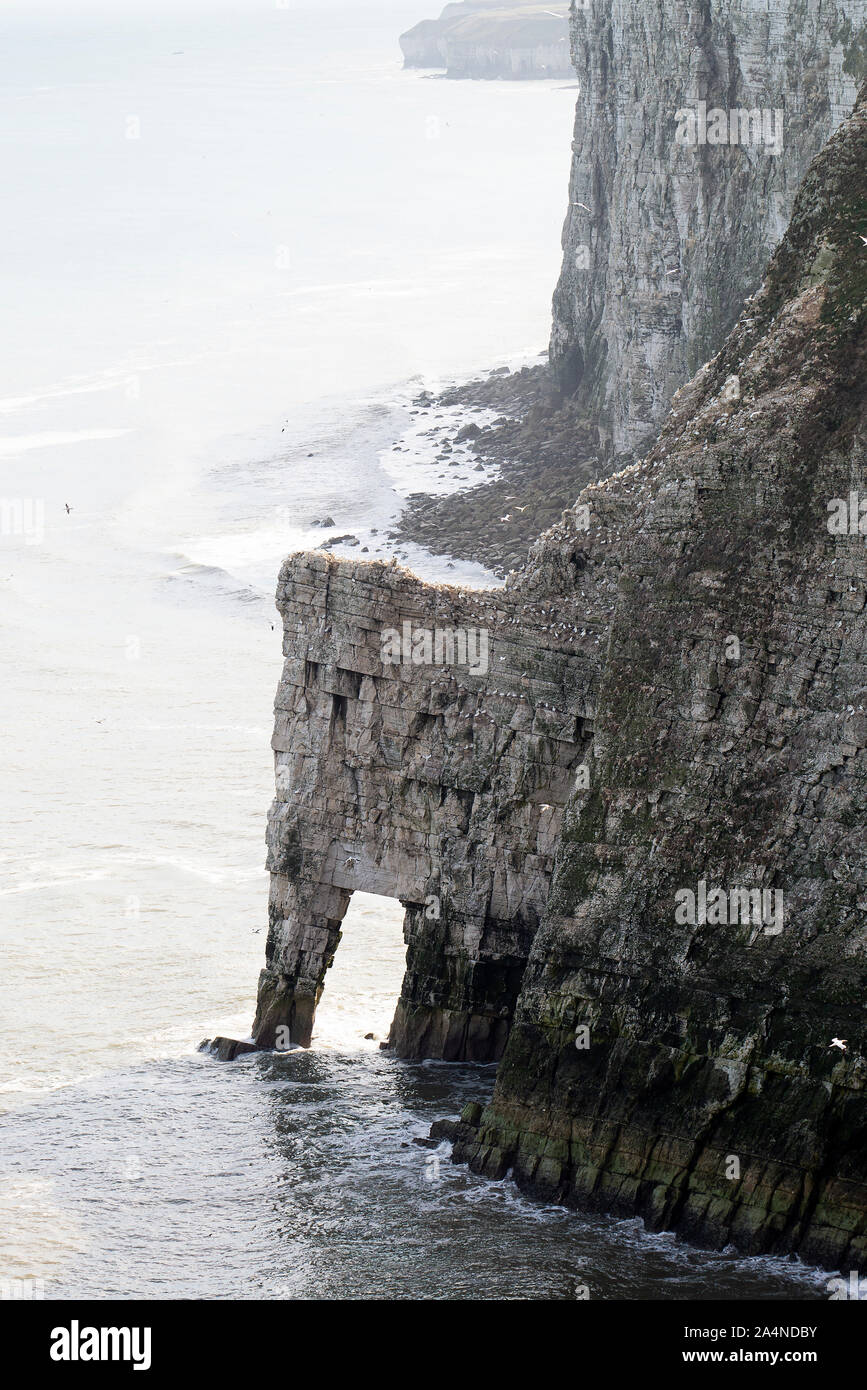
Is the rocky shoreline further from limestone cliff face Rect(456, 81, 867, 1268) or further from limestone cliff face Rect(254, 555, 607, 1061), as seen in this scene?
limestone cliff face Rect(456, 81, 867, 1268)

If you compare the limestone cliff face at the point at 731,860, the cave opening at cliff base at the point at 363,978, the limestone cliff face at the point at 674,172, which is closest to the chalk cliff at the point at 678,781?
the limestone cliff face at the point at 731,860

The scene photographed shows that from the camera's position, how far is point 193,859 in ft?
207

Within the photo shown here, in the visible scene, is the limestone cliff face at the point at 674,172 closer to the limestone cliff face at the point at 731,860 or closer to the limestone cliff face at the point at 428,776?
the limestone cliff face at the point at 428,776

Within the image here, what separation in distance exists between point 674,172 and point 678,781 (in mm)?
49767

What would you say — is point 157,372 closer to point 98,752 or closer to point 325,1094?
point 98,752

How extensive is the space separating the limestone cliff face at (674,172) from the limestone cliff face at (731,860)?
30704mm

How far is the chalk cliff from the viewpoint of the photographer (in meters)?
37.5

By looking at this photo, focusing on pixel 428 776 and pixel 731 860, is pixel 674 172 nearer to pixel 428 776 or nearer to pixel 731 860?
pixel 428 776

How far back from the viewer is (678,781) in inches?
1565

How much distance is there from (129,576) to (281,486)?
1614 centimetres

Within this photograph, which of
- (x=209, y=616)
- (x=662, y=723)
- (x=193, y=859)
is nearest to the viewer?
(x=662, y=723)

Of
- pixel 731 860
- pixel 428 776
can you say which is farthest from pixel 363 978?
pixel 731 860

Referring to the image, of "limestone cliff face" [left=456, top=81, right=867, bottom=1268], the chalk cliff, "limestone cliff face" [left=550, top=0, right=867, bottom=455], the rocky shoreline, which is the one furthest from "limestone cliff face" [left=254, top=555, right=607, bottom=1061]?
the rocky shoreline
